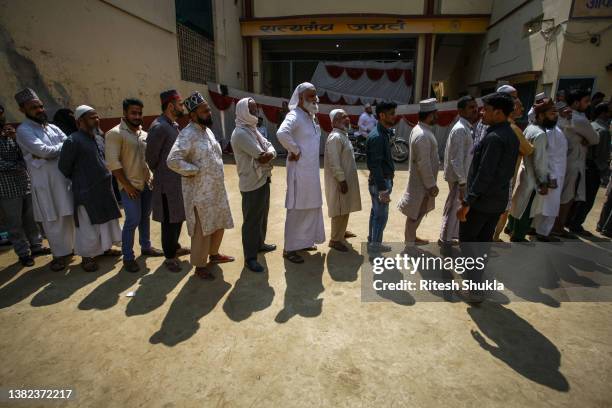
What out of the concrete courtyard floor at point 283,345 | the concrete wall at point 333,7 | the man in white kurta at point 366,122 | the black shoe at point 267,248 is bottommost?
the concrete courtyard floor at point 283,345

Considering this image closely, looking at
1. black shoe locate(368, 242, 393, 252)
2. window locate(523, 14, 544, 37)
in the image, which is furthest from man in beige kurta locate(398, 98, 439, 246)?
window locate(523, 14, 544, 37)

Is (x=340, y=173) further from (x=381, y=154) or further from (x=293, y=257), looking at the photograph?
(x=293, y=257)

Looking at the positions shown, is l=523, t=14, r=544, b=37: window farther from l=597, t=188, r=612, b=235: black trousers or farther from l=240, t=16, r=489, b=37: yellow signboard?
l=597, t=188, r=612, b=235: black trousers

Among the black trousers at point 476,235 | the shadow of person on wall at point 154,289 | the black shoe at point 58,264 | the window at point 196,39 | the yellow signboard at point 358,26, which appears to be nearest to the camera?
the black trousers at point 476,235

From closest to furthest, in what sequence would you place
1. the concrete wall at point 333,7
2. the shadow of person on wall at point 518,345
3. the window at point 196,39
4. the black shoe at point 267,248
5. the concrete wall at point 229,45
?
the shadow of person on wall at point 518,345
the black shoe at point 267,248
the window at point 196,39
the concrete wall at point 229,45
the concrete wall at point 333,7

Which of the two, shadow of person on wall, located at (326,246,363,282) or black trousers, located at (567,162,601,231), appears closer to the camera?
shadow of person on wall, located at (326,246,363,282)

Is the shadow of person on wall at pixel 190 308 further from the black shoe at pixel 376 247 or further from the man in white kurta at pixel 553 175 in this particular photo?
the man in white kurta at pixel 553 175

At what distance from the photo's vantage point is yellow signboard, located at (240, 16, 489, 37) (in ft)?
39.9

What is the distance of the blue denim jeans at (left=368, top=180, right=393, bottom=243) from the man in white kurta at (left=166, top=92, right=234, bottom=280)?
1.53m

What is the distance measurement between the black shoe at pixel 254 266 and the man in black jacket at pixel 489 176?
1897 millimetres

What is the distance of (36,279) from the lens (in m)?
3.26

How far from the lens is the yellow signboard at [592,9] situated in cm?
755

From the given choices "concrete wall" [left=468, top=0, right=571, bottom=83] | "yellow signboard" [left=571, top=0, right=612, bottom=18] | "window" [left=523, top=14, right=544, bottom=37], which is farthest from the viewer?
"window" [left=523, top=14, right=544, bottom=37]

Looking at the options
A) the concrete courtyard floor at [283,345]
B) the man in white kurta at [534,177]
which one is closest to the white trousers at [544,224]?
the man in white kurta at [534,177]
